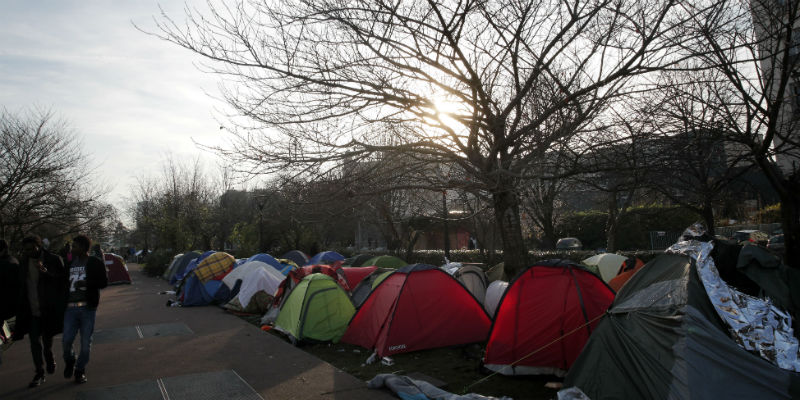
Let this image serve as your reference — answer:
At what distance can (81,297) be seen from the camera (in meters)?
6.80

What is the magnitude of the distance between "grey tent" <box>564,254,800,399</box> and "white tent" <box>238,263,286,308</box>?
10.6 meters

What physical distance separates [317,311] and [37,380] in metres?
4.68

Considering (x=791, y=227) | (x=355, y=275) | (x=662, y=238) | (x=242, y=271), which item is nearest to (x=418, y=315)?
(x=355, y=275)

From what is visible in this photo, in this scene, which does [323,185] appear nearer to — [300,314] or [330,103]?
[330,103]

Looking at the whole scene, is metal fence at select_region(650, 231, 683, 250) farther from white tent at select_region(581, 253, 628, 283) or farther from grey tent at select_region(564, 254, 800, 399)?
grey tent at select_region(564, 254, 800, 399)

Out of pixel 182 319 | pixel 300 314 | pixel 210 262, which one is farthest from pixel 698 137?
pixel 210 262

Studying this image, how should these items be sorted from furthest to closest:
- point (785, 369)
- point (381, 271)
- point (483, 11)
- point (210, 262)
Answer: point (210, 262)
point (381, 271)
point (483, 11)
point (785, 369)

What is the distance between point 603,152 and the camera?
8250mm

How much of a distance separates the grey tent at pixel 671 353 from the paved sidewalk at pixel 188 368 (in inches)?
99.7

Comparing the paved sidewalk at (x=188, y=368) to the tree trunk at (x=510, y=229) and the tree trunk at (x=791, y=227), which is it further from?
the tree trunk at (x=791, y=227)

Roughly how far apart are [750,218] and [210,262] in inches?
906

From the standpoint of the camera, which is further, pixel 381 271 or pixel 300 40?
pixel 381 271

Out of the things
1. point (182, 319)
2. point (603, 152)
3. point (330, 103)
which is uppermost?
point (330, 103)

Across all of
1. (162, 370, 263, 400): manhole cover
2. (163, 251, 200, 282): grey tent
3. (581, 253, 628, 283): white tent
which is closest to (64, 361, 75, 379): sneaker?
(162, 370, 263, 400): manhole cover
